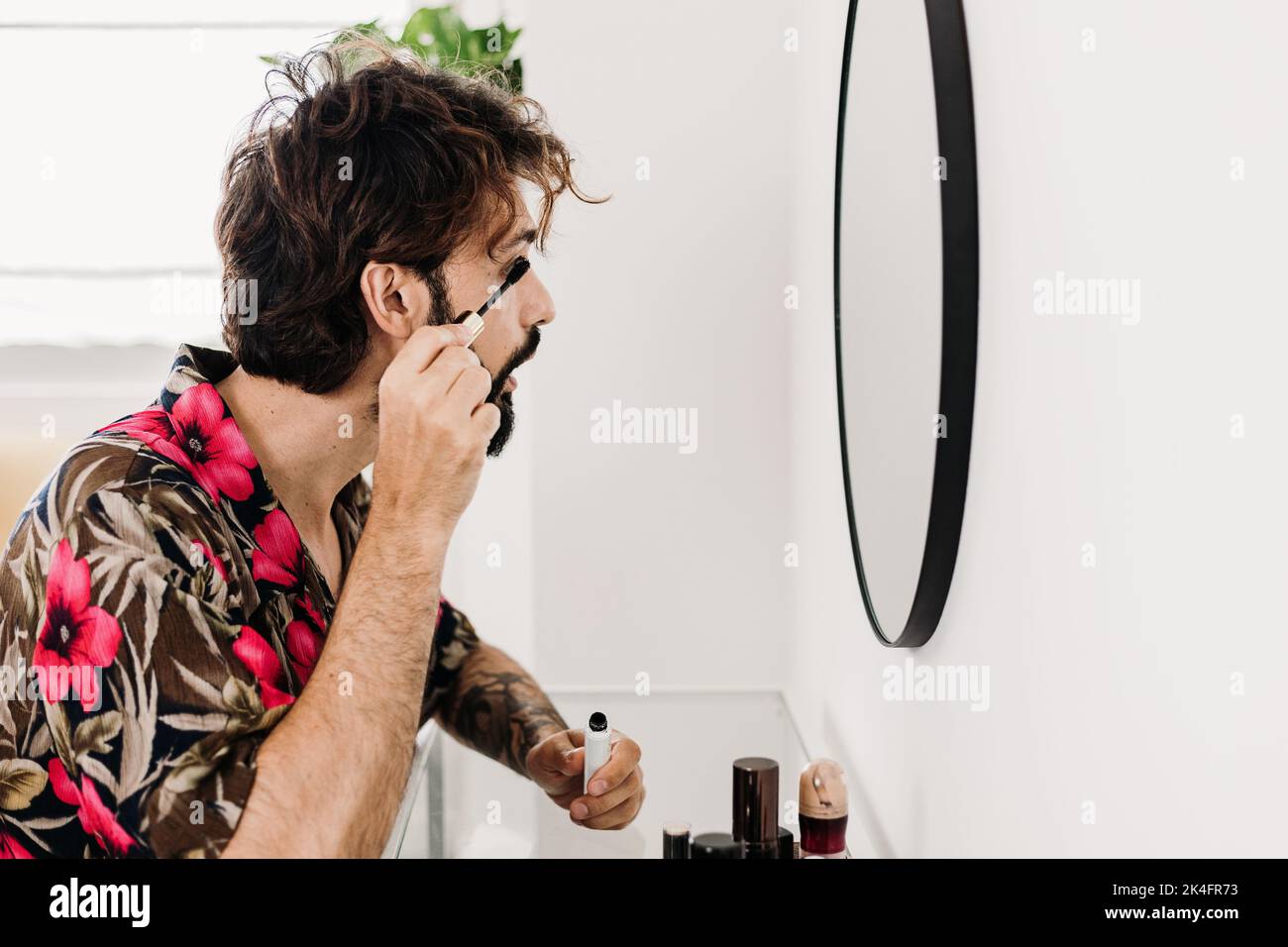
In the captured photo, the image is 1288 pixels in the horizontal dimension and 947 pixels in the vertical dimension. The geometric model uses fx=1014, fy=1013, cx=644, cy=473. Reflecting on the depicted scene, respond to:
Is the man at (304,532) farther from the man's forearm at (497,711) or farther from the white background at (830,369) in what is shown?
the white background at (830,369)

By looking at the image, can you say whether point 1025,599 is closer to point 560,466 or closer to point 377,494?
point 377,494

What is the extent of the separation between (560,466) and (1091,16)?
98 cm

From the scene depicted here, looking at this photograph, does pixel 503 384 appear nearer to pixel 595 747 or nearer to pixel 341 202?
pixel 341 202

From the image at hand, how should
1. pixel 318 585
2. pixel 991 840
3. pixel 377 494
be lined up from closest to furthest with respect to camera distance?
pixel 991 840
pixel 377 494
pixel 318 585

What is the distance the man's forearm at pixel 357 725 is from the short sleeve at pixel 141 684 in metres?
0.02


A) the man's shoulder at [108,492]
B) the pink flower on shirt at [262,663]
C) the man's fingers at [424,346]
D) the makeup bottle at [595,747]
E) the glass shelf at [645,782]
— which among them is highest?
the man's fingers at [424,346]

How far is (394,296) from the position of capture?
2.84 feet

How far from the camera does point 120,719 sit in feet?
1.92

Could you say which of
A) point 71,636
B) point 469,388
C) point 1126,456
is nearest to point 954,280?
point 1126,456

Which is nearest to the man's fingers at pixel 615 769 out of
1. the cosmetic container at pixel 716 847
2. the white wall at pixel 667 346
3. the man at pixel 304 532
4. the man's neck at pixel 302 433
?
the man at pixel 304 532

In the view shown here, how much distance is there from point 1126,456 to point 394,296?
0.63 meters

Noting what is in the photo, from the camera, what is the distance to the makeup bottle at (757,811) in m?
0.75

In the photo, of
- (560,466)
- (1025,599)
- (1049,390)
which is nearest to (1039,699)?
(1025,599)

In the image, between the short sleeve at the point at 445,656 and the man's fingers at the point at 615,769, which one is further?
the short sleeve at the point at 445,656
